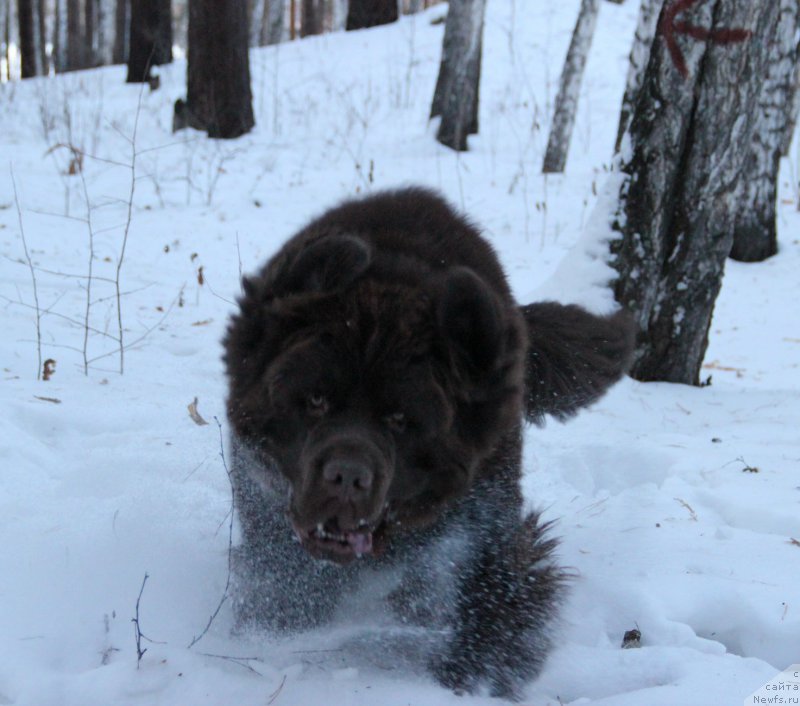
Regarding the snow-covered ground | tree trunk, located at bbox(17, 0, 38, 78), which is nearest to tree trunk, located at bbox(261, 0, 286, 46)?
tree trunk, located at bbox(17, 0, 38, 78)

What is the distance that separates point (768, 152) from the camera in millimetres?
9117

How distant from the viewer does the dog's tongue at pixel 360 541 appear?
2.86 m

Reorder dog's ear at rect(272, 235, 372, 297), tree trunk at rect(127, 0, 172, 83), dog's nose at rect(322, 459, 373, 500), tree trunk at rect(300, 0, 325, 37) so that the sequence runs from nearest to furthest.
Answer: dog's nose at rect(322, 459, 373, 500), dog's ear at rect(272, 235, 372, 297), tree trunk at rect(127, 0, 172, 83), tree trunk at rect(300, 0, 325, 37)

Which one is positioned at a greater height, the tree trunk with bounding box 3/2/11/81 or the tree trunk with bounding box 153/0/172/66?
the tree trunk with bounding box 153/0/172/66

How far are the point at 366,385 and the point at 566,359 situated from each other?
1.47 m

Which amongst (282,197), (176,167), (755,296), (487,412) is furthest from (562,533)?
(176,167)

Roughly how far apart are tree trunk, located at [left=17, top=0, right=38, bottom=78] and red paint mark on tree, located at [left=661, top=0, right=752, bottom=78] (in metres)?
20.9

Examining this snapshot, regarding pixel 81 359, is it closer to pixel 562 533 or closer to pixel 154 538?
pixel 154 538

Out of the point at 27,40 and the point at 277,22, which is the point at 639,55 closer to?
the point at 277,22

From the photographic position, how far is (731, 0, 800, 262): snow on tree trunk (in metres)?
9.09

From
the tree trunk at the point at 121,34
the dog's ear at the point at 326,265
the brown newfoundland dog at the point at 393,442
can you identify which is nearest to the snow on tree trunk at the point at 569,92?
the brown newfoundland dog at the point at 393,442

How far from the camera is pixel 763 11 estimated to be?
5.11 m

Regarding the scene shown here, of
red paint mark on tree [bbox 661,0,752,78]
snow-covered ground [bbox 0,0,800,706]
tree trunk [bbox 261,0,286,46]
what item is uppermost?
red paint mark on tree [bbox 661,0,752,78]

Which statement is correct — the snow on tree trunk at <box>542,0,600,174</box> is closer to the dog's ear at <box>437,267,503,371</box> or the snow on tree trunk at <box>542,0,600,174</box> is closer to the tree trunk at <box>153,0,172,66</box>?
the tree trunk at <box>153,0,172,66</box>
